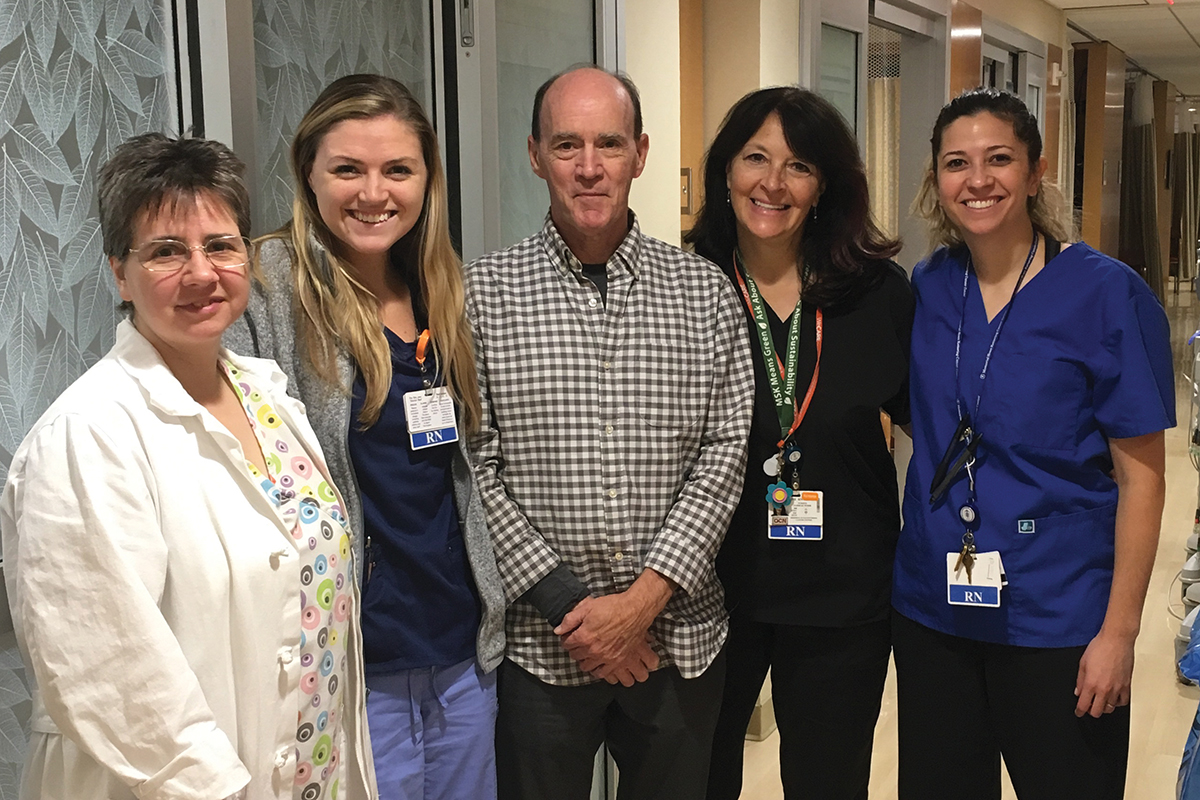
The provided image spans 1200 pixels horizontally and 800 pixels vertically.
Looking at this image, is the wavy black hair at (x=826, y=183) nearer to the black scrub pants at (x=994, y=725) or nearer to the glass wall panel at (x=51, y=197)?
the black scrub pants at (x=994, y=725)

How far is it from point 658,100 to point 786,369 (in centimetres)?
161

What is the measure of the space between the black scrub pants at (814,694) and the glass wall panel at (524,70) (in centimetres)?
121

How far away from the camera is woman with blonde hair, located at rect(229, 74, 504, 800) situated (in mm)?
1756

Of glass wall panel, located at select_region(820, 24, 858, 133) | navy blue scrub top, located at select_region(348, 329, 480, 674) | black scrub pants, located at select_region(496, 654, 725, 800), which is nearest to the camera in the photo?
navy blue scrub top, located at select_region(348, 329, 480, 674)

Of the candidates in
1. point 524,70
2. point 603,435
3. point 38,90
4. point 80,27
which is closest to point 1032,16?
point 524,70

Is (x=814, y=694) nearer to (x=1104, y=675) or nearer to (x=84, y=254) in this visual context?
(x=1104, y=675)

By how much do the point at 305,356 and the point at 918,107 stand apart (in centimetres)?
452

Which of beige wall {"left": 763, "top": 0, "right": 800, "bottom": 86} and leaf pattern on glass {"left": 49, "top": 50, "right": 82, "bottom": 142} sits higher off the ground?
beige wall {"left": 763, "top": 0, "right": 800, "bottom": 86}

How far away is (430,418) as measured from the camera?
181cm

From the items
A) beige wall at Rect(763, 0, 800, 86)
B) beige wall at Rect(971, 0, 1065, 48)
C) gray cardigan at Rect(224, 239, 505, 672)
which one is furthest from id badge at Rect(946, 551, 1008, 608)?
beige wall at Rect(971, 0, 1065, 48)

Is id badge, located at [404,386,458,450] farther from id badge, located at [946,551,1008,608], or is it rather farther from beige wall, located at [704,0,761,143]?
beige wall, located at [704,0,761,143]

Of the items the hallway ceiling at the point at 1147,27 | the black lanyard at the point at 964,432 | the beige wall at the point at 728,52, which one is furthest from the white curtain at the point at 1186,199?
the black lanyard at the point at 964,432

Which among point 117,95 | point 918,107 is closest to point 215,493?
point 117,95

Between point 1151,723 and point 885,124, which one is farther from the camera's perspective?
point 885,124
